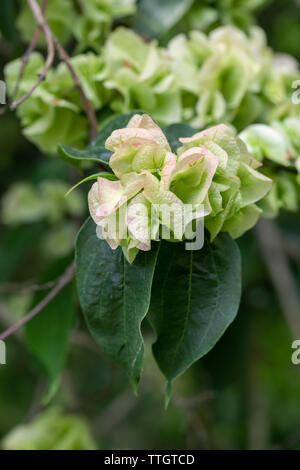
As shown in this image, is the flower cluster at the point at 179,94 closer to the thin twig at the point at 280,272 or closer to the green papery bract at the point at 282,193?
the green papery bract at the point at 282,193

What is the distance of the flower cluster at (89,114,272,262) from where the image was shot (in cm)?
46

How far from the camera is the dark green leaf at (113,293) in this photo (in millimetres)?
498

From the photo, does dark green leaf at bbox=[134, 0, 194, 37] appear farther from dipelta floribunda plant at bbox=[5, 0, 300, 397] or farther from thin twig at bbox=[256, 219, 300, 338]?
thin twig at bbox=[256, 219, 300, 338]

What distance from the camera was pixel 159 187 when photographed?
47cm

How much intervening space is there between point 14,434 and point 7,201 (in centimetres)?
50

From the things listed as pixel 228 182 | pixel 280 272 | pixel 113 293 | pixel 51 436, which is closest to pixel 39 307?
pixel 113 293

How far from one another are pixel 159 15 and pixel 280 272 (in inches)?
24.5

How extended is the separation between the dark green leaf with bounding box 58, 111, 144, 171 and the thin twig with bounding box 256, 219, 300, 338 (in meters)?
0.73

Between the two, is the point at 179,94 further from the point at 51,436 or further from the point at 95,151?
the point at 51,436

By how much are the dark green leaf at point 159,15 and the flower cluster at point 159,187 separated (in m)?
0.47

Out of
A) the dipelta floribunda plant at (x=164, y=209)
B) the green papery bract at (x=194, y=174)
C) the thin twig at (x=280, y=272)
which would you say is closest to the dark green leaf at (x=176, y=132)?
the dipelta floribunda plant at (x=164, y=209)

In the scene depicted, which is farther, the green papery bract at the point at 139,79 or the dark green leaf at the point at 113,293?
the green papery bract at the point at 139,79
